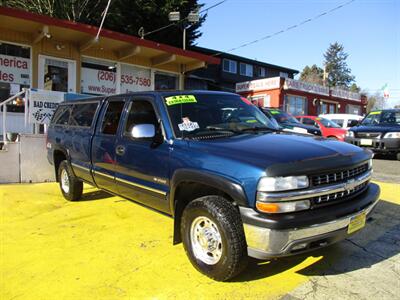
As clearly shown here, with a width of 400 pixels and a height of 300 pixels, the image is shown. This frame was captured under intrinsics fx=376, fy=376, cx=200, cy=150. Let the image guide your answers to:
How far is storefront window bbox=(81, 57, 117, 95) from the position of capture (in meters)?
12.4

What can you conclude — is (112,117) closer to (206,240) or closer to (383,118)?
(206,240)

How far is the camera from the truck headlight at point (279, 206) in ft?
9.71

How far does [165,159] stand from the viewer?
12.8 feet

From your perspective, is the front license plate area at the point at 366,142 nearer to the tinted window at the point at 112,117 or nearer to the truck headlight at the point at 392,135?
the truck headlight at the point at 392,135

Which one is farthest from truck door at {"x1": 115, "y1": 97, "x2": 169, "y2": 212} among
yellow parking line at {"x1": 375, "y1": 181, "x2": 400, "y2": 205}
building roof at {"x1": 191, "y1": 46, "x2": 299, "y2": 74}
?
building roof at {"x1": 191, "y1": 46, "x2": 299, "y2": 74}

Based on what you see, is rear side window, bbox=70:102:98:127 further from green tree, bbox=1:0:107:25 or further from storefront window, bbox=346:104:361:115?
storefront window, bbox=346:104:361:115

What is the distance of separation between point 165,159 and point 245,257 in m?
1.31

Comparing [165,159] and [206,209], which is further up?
[165,159]

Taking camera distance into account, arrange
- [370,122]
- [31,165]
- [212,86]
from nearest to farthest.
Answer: [31,165] → [370,122] → [212,86]

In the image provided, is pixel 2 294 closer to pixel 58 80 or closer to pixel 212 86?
pixel 58 80

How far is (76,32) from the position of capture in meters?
11.1

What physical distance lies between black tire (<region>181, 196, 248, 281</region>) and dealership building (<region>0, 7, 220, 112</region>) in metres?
8.89

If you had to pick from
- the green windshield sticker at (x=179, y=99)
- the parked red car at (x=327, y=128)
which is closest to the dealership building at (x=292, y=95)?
the parked red car at (x=327, y=128)

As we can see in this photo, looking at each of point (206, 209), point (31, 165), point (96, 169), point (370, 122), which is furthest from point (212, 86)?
point (206, 209)
